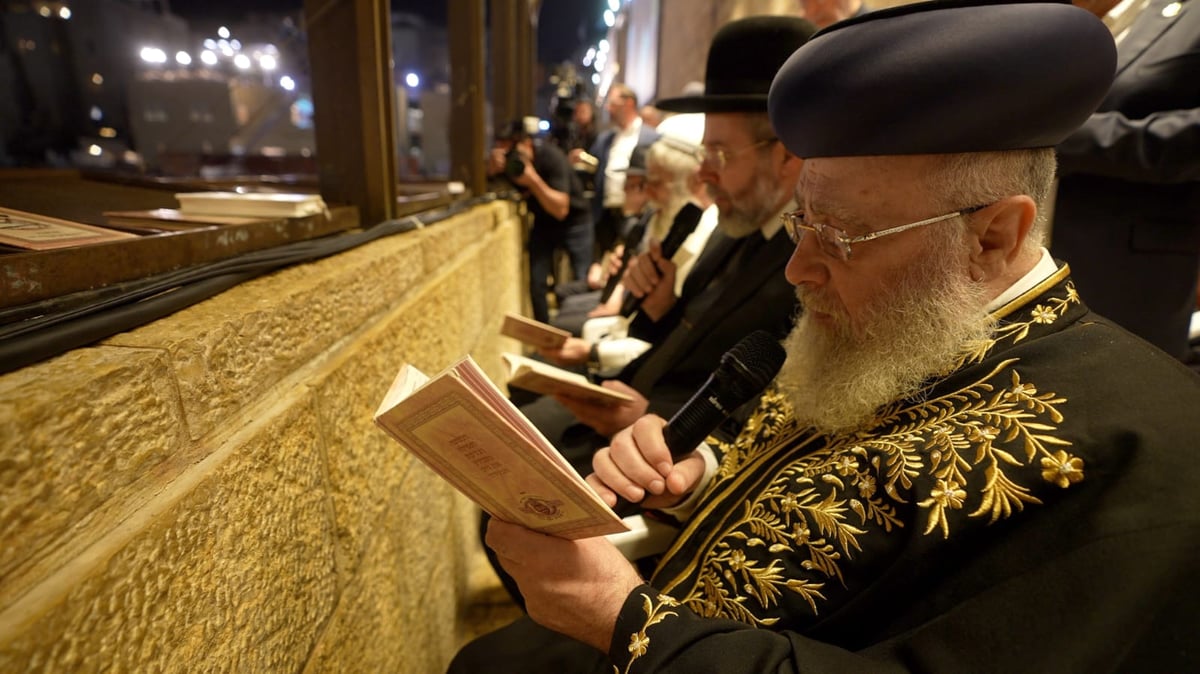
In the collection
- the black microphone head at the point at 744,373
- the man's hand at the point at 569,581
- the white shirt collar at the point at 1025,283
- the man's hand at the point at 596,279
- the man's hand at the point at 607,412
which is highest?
the white shirt collar at the point at 1025,283

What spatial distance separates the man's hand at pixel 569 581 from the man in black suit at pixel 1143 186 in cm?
185

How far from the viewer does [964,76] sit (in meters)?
0.91

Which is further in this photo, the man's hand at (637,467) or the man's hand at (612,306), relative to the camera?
the man's hand at (612,306)

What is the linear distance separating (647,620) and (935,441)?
0.51 metres

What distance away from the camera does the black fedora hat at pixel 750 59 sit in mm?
1981

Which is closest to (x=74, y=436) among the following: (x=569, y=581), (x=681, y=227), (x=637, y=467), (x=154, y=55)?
(x=569, y=581)

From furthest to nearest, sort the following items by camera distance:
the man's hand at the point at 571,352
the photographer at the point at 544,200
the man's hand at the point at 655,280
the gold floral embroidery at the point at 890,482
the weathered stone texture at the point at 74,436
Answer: the photographer at the point at 544,200
the man's hand at the point at 571,352
the man's hand at the point at 655,280
the gold floral embroidery at the point at 890,482
the weathered stone texture at the point at 74,436

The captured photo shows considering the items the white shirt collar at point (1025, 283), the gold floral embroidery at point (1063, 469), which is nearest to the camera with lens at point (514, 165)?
the white shirt collar at point (1025, 283)

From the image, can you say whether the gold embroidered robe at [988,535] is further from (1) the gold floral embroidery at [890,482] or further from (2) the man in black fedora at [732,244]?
(2) the man in black fedora at [732,244]

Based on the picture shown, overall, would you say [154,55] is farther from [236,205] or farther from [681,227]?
[236,205]

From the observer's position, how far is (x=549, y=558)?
3.09 feet

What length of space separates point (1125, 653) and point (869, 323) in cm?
56

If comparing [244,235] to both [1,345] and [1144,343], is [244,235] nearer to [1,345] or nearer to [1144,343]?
[1,345]

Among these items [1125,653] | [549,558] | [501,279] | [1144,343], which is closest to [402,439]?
[549,558]
